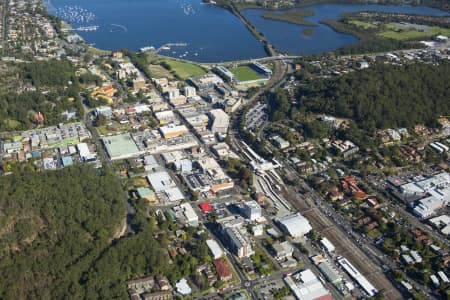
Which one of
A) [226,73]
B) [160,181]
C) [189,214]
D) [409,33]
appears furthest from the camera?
[409,33]

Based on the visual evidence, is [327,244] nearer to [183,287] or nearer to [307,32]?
[183,287]

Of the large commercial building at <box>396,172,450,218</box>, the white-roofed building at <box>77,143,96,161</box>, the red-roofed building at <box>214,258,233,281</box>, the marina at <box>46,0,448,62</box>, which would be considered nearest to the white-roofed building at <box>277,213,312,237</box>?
the red-roofed building at <box>214,258,233,281</box>

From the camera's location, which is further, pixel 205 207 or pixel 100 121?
pixel 100 121

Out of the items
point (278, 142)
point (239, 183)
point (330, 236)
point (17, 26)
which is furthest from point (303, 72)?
point (17, 26)

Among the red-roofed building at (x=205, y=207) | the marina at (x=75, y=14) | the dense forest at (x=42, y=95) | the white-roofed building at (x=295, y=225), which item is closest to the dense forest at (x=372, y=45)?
the dense forest at (x=42, y=95)

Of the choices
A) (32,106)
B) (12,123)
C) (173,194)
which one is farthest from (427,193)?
(12,123)

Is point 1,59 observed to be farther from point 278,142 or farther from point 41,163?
point 278,142

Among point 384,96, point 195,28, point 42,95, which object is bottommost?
point 42,95

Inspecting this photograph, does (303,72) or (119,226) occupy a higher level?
(303,72)
